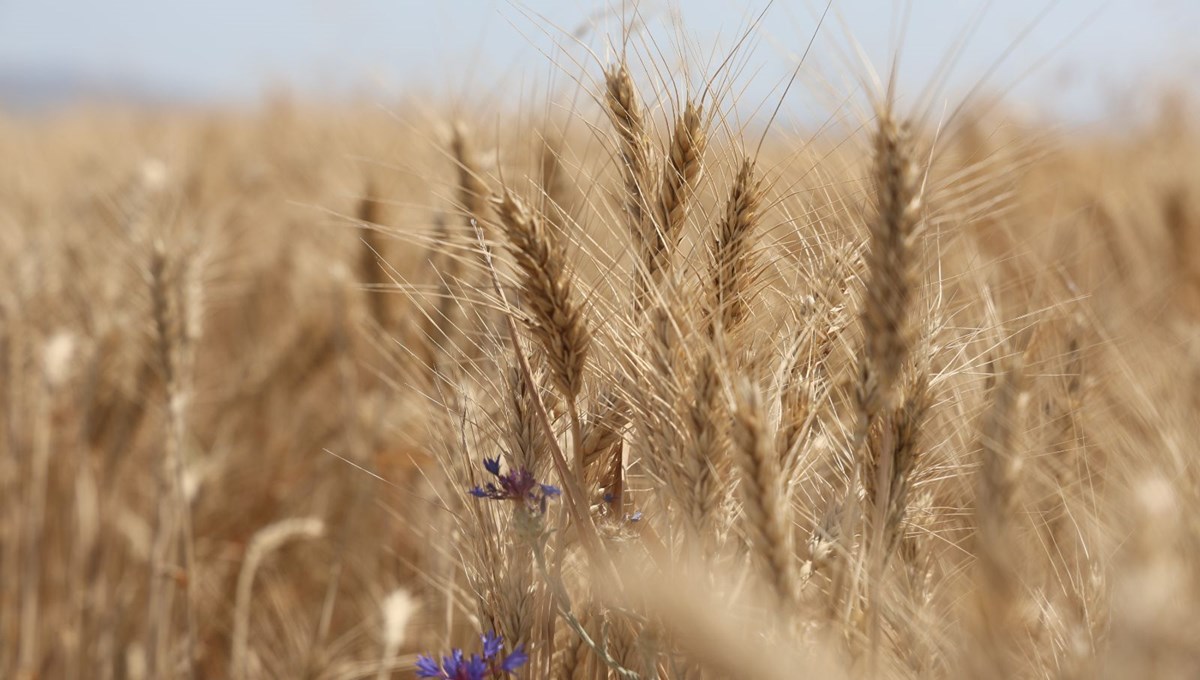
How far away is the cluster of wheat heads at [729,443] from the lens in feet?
2.38

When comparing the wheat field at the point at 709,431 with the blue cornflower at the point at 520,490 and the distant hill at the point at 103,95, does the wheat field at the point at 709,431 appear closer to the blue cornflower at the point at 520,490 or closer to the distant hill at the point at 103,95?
the blue cornflower at the point at 520,490

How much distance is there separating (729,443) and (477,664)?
30cm

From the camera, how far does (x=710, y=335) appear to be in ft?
2.99

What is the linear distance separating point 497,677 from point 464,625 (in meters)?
0.68

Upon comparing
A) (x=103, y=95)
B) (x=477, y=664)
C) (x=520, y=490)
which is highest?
(x=103, y=95)

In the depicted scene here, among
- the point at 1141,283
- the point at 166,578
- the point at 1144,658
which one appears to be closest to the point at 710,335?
the point at 1144,658

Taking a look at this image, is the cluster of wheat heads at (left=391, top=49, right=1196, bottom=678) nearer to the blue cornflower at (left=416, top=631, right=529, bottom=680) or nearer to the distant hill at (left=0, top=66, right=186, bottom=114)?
the blue cornflower at (left=416, top=631, right=529, bottom=680)

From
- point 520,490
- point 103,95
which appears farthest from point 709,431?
point 103,95

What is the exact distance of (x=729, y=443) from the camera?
30.8 inches

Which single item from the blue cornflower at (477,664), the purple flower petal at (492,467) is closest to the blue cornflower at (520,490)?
the purple flower petal at (492,467)

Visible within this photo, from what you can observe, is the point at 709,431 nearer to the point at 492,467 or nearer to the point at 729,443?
the point at 729,443

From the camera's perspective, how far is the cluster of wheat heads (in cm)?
72

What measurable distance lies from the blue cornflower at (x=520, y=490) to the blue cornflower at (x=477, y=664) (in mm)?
126

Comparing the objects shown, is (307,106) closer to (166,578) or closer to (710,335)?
(166,578)
